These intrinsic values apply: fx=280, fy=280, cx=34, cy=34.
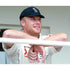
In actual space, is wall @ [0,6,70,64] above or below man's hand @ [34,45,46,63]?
below

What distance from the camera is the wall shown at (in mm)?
5539

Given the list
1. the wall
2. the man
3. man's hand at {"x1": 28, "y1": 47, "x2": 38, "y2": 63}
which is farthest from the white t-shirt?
the wall

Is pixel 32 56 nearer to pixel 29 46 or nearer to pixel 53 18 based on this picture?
pixel 29 46

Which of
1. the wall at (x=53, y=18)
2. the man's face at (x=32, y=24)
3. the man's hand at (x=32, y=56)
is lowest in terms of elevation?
the wall at (x=53, y=18)

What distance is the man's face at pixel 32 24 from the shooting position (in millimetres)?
2945

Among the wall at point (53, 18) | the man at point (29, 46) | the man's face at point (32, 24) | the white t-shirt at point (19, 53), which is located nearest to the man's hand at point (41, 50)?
the man at point (29, 46)

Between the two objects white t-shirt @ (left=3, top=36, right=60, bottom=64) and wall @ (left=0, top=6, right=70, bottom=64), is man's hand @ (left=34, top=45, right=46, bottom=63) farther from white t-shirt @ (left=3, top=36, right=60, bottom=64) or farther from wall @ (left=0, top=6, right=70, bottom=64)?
wall @ (left=0, top=6, right=70, bottom=64)

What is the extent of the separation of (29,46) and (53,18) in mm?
2868

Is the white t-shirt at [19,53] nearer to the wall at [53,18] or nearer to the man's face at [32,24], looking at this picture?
the man's face at [32,24]

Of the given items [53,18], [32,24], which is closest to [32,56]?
[32,24]

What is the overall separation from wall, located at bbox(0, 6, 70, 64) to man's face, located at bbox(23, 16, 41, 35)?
2.46 m

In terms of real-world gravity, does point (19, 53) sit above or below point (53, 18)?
above

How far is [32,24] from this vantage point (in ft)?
9.87

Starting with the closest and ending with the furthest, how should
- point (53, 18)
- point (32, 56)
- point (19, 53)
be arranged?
point (32, 56), point (19, 53), point (53, 18)
